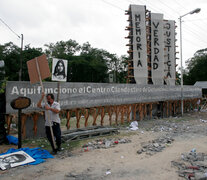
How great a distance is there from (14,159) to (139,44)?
1202 centimetres

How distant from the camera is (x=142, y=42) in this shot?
1479 cm

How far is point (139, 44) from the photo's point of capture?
1469 centimetres

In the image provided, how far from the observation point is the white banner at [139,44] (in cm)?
1458

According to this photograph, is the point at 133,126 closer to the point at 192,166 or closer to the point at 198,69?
the point at 192,166

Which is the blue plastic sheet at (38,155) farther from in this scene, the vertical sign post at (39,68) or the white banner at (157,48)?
the white banner at (157,48)

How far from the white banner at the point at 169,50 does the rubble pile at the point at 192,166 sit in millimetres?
12313

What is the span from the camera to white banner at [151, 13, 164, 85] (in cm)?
1594

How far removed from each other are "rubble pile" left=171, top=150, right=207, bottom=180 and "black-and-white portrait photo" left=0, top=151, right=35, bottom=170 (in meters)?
3.69

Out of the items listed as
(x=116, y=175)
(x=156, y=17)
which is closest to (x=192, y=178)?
(x=116, y=175)

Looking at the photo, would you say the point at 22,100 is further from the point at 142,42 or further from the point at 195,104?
the point at 195,104

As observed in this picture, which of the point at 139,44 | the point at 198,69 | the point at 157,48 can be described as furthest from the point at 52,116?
the point at 198,69

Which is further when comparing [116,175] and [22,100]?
[22,100]

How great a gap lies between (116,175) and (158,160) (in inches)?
59.4

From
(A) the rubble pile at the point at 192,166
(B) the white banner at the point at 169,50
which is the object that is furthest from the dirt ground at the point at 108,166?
(B) the white banner at the point at 169,50
